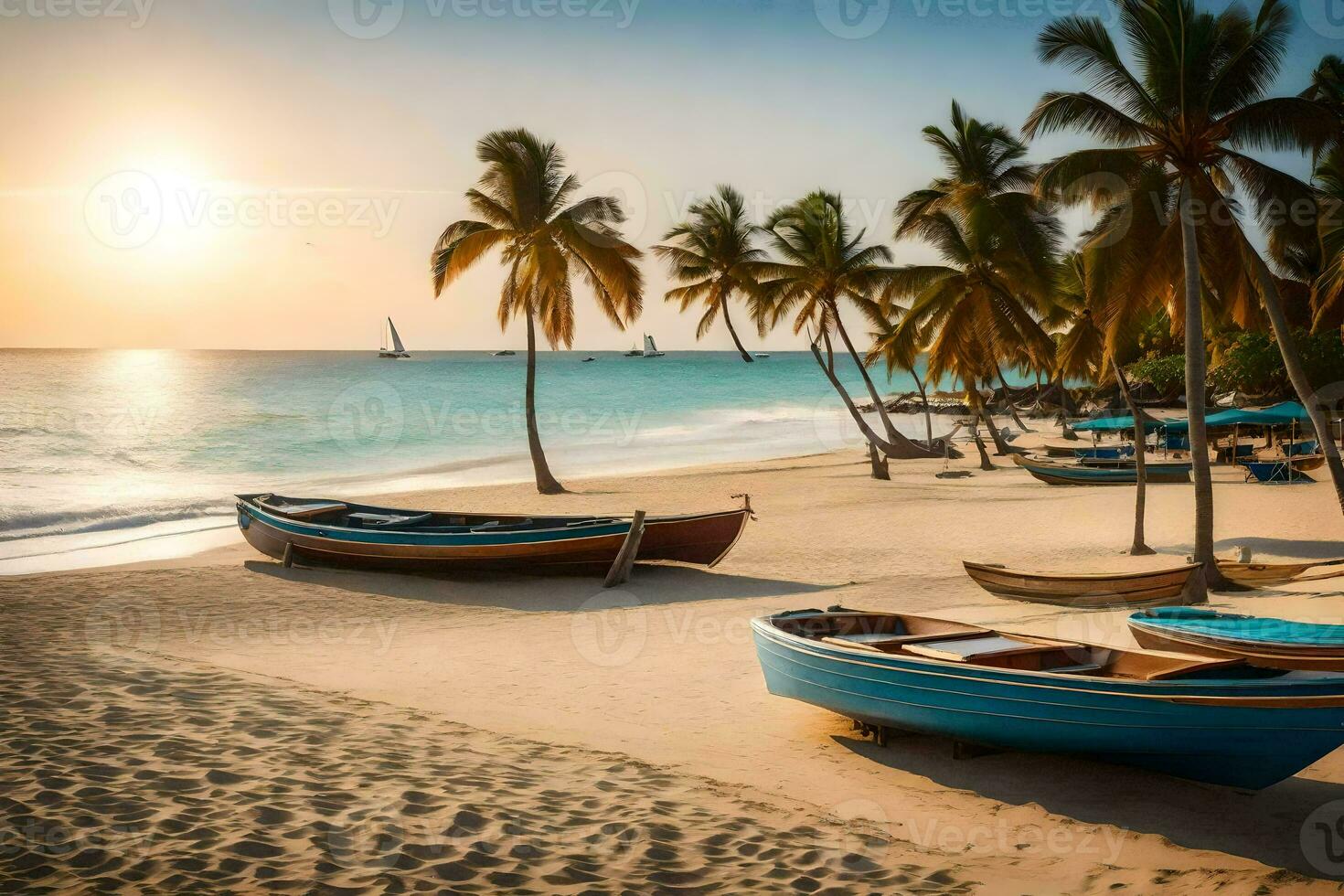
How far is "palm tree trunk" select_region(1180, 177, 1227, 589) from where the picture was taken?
475 inches

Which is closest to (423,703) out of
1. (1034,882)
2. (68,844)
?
(68,844)

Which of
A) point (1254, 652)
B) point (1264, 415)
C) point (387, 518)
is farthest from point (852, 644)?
point (1264, 415)

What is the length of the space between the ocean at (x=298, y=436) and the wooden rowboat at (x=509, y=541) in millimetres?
5468

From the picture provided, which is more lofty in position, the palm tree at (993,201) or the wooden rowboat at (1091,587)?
the palm tree at (993,201)

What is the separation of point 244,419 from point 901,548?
47984 mm

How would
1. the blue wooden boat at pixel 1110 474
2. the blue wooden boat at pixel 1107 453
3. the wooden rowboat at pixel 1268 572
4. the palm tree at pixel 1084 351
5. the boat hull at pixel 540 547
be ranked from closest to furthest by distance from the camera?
the wooden rowboat at pixel 1268 572
the boat hull at pixel 540 547
the palm tree at pixel 1084 351
the blue wooden boat at pixel 1110 474
the blue wooden boat at pixel 1107 453

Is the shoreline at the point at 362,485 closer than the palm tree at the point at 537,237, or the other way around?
the shoreline at the point at 362,485

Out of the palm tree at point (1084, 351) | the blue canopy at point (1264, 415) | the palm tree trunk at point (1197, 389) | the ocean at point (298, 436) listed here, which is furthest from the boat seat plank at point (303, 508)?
the blue canopy at point (1264, 415)

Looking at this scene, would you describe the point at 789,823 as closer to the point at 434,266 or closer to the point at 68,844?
the point at 68,844

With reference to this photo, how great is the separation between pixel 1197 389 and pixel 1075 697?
7.32 metres

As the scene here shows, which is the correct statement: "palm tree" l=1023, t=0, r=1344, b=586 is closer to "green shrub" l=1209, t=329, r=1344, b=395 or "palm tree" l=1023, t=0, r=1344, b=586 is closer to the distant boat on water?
"green shrub" l=1209, t=329, r=1344, b=395

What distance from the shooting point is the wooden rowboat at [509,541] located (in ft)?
47.8

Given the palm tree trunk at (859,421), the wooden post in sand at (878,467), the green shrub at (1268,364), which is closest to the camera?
the wooden post in sand at (878,467)

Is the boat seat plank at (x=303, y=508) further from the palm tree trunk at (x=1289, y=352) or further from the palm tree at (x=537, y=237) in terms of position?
the palm tree trunk at (x=1289, y=352)
